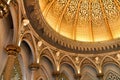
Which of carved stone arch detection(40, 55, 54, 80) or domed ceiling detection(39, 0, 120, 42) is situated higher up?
domed ceiling detection(39, 0, 120, 42)

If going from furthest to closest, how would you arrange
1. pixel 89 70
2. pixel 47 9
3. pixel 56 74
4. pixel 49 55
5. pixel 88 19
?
pixel 88 19, pixel 89 70, pixel 47 9, pixel 49 55, pixel 56 74

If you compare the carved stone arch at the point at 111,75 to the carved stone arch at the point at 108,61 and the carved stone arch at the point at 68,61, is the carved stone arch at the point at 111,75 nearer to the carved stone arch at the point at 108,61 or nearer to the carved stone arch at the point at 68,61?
the carved stone arch at the point at 108,61

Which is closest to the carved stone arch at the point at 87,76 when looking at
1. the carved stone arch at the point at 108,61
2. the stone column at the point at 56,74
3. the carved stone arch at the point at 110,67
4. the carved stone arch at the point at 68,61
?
the carved stone arch at the point at 68,61

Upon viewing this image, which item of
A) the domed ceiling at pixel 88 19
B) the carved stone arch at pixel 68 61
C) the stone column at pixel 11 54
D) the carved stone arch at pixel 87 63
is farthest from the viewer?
the domed ceiling at pixel 88 19

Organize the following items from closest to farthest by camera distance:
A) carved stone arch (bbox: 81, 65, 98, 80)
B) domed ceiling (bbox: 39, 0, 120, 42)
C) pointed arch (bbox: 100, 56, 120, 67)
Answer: pointed arch (bbox: 100, 56, 120, 67), carved stone arch (bbox: 81, 65, 98, 80), domed ceiling (bbox: 39, 0, 120, 42)

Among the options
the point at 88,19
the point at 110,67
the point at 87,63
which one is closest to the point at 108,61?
the point at 110,67

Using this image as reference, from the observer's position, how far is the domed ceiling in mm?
18906

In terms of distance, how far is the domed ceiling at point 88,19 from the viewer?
18906mm

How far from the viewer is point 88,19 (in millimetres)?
19844

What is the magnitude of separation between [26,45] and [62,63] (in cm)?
408

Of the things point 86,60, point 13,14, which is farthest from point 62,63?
point 13,14

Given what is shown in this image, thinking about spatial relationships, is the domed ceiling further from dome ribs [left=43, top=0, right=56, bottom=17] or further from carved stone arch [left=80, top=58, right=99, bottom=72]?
carved stone arch [left=80, top=58, right=99, bottom=72]

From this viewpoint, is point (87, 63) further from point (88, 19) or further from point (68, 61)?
point (88, 19)

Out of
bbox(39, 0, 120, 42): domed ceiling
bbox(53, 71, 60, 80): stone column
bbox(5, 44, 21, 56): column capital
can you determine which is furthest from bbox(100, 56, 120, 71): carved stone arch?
bbox(5, 44, 21, 56): column capital
